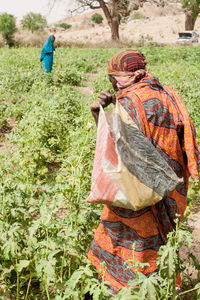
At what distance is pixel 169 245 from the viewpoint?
147 cm

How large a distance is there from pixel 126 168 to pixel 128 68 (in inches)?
30.3

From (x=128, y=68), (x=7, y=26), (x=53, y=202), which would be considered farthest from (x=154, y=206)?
(x=7, y=26)

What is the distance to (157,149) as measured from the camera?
1927 millimetres

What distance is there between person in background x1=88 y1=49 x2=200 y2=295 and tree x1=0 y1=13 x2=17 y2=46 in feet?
70.4

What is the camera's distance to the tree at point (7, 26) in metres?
22.8

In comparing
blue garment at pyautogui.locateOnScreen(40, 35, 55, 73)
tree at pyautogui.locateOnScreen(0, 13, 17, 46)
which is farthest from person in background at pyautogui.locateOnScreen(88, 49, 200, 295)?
tree at pyautogui.locateOnScreen(0, 13, 17, 46)

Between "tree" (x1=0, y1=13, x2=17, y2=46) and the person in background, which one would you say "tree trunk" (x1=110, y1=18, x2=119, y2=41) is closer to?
"tree" (x1=0, y1=13, x2=17, y2=46)

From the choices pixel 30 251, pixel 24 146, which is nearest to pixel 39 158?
pixel 24 146

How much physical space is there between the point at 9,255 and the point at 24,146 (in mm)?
2223

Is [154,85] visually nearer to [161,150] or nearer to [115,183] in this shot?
[161,150]

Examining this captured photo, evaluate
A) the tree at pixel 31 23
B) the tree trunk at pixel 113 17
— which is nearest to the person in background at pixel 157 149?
the tree trunk at pixel 113 17

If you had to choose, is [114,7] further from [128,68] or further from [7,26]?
[128,68]

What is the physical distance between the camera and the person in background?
1912 mm

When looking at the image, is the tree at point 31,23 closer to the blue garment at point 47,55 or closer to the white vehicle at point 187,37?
the white vehicle at point 187,37
